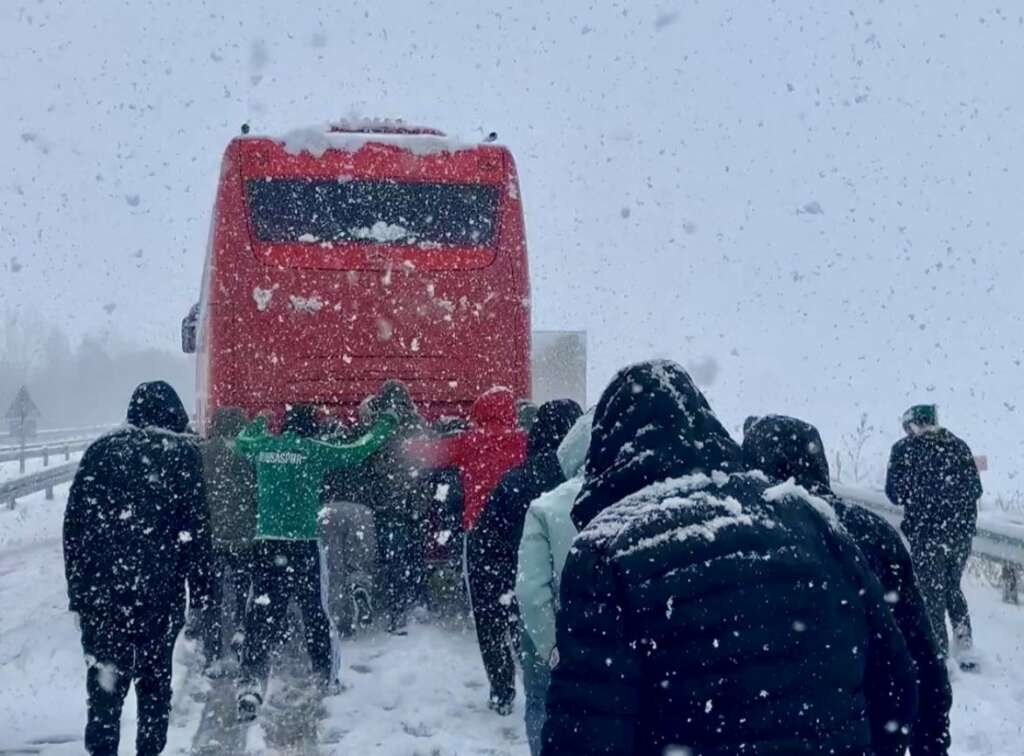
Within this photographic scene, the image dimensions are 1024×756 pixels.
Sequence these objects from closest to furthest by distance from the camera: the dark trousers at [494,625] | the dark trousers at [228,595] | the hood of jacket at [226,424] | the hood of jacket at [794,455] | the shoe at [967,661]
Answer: the hood of jacket at [794,455] < the dark trousers at [494,625] < the dark trousers at [228,595] < the hood of jacket at [226,424] < the shoe at [967,661]

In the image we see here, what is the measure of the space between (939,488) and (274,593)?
14.8 feet

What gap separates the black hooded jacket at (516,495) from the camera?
17.1ft

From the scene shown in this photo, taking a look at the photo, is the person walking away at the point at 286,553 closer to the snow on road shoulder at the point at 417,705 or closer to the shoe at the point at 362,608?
the snow on road shoulder at the point at 417,705

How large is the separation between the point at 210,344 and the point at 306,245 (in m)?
1.20

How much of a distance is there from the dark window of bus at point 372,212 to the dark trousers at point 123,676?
4792mm

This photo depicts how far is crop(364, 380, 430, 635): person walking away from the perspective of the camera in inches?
308

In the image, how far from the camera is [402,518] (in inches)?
314

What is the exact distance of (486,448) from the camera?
721cm

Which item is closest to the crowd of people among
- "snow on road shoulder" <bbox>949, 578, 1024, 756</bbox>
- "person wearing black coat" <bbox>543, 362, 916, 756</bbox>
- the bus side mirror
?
"person wearing black coat" <bbox>543, 362, 916, 756</bbox>

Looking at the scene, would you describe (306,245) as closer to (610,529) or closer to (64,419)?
(610,529)

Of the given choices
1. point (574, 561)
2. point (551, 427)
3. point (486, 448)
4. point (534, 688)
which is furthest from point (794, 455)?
point (486, 448)

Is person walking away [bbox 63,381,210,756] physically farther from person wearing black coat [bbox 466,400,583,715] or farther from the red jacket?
the red jacket

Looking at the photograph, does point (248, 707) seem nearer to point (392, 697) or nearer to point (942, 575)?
point (392, 697)

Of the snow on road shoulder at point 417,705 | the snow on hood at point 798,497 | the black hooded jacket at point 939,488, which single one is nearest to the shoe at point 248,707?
the snow on road shoulder at point 417,705
